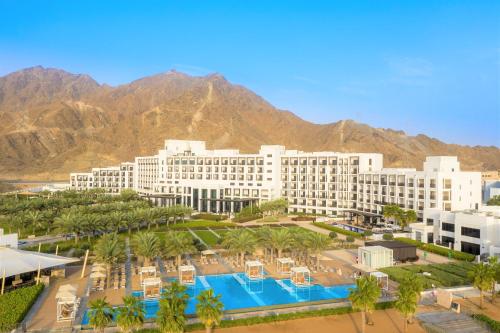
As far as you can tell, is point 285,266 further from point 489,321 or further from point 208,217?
point 208,217

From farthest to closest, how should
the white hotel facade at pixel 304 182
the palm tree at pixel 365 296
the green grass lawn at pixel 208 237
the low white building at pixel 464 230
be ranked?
the white hotel facade at pixel 304 182
the green grass lawn at pixel 208 237
the low white building at pixel 464 230
the palm tree at pixel 365 296

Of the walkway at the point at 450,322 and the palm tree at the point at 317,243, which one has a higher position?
the palm tree at the point at 317,243

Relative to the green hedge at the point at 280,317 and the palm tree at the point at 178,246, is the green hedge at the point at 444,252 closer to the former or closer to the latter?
the green hedge at the point at 280,317

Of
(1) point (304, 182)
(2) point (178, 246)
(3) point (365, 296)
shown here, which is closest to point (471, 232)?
(3) point (365, 296)

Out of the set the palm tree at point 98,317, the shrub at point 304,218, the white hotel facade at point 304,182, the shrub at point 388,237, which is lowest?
the shrub at point 304,218

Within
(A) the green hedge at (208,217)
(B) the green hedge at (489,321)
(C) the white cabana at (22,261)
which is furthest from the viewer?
(A) the green hedge at (208,217)

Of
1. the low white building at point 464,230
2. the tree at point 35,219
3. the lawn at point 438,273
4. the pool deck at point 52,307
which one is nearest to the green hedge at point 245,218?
the low white building at point 464,230

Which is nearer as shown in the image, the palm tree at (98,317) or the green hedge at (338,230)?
the palm tree at (98,317)
